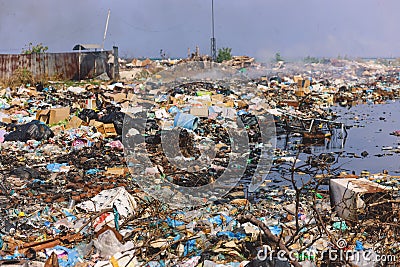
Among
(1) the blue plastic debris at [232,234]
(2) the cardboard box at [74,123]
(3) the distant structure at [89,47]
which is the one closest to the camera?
(1) the blue plastic debris at [232,234]

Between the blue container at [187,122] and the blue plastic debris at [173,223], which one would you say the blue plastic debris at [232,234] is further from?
the blue container at [187,122]

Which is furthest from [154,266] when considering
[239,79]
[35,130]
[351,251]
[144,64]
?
[144,64]

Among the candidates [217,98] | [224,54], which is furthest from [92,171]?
[224,54]

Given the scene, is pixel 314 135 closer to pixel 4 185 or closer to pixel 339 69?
pixel 4 185

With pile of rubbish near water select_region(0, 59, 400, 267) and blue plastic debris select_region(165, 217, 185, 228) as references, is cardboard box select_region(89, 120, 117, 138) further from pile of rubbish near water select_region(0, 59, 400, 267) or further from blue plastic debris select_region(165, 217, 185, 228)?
blue plastic debris select_region(165, 217, 185, 228)

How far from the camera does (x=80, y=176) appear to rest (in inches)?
196

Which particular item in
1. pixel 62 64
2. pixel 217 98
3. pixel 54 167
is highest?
pixel 62 64

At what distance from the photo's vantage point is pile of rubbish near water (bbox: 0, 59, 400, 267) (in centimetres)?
281

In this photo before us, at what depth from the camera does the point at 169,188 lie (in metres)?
4.61

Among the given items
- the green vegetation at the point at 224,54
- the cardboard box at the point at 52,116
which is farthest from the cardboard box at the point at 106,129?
the green vegetation at the point at 224,54

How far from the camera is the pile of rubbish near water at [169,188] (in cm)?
281

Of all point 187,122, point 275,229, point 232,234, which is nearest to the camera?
point 232,234

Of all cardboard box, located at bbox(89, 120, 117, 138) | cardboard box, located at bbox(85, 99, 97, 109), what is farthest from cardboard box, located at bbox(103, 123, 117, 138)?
cardboard box, located at bbox(85, 99, 97, 109)

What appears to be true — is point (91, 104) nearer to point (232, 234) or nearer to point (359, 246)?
point (232, 234)
